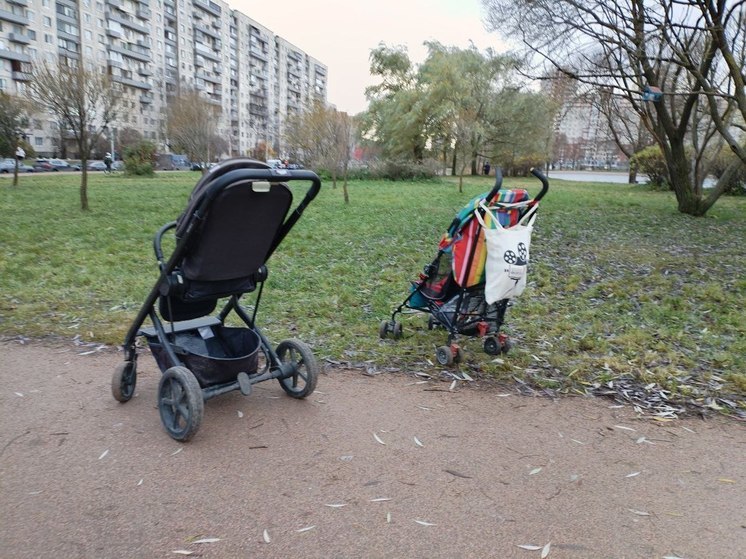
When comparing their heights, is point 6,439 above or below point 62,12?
below

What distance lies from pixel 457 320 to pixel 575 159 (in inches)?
3460

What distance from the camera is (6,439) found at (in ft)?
11.8

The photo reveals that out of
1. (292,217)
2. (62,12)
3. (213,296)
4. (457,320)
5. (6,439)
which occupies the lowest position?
(6,439)

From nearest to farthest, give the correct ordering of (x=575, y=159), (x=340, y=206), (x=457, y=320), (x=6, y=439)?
1. (x=6, y=439)
2. (x=457, y=320)
3. (x=340, y=206)
4. (x=575, y=159)

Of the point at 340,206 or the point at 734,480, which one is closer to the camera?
the point at 734,480

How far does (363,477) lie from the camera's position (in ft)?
10.7

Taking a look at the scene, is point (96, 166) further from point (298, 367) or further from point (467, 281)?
point (298, 367)

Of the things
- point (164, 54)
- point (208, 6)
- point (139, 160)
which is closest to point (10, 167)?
point (139, 160)

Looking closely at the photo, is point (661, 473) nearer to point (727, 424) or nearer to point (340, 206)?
point (727, 424)

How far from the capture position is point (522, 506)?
300cm

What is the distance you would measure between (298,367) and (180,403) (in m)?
0.90

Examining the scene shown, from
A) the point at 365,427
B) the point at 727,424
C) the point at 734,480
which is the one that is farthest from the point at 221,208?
the point at 727,424

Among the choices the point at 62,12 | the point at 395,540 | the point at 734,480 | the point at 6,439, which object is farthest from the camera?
the point at 62,12

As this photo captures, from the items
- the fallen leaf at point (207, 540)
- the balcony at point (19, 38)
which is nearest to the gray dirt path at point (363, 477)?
the fallen leaf at point (207, 540)
